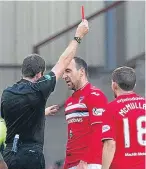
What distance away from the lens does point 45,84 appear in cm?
643

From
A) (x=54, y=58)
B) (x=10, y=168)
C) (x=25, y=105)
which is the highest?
(x=54, y=58)

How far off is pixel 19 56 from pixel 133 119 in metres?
6.96

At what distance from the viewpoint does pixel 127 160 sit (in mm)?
6855

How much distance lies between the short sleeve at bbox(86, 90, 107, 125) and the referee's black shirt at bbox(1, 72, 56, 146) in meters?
0.67

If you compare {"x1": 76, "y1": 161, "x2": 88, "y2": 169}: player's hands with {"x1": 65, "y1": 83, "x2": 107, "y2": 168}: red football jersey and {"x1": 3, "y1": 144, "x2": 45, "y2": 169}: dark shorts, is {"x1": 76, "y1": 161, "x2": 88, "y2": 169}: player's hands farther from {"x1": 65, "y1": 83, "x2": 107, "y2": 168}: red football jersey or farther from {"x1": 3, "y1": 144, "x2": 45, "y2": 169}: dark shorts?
{"x1": 3, "y1": 144, "x2": 45, "y2": 169}: dark shorts

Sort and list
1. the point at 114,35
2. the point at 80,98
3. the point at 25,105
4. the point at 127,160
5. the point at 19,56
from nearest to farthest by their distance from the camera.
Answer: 1. the point at 25,105
2. the point at 127,160
3. the point at 80,98
4. the point at 114,35
5. the point at 19,56

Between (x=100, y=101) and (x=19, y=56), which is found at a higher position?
(x=19, y=56)

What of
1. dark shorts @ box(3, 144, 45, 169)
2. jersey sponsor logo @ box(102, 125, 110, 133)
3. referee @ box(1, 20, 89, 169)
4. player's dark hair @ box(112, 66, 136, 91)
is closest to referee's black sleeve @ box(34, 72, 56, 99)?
referee @ box(1, 20, 89, 169)

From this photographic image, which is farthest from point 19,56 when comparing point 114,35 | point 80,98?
point 80,98

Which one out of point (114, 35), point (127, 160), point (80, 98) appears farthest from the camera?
point (114, 35)

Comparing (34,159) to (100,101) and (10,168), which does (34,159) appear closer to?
(10,168)

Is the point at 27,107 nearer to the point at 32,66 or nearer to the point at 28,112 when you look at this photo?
the point at 28,112

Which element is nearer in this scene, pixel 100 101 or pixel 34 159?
pixel 34 159

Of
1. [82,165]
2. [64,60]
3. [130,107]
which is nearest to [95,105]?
[130,107]
